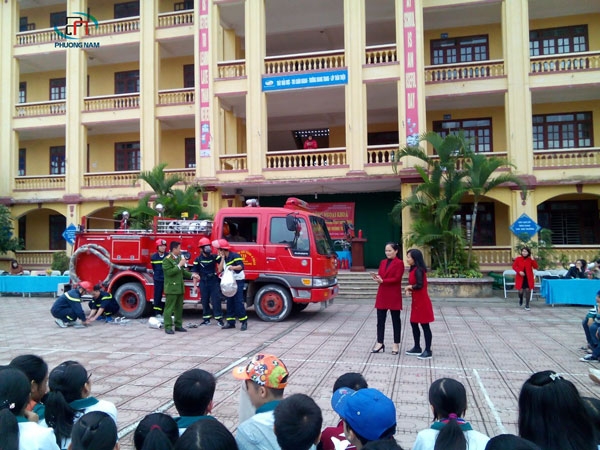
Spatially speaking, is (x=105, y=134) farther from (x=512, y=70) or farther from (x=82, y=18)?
(x=512, y=70)

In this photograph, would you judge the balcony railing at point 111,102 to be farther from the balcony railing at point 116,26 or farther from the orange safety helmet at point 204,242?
the orange safety helmet at point 204,242

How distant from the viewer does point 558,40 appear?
1777 centimetres

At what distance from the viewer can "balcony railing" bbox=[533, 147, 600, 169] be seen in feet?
53.0

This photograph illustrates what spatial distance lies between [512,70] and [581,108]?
366 cm

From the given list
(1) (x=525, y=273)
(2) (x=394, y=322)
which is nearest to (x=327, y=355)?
(2) (x=394, y=322)

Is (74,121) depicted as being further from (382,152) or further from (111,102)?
(382,152)

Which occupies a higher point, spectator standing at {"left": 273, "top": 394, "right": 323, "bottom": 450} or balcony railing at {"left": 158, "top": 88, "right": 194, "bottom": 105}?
Answer: balcony railing at {"left": 158, "top": 88, "right": 194, "bottom": 105}

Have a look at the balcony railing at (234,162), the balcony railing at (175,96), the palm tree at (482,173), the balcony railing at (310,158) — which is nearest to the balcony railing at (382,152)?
the balcony railing at (310,158)

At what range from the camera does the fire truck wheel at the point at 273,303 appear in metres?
10.2

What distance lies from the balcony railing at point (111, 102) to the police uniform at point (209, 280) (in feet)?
42.5

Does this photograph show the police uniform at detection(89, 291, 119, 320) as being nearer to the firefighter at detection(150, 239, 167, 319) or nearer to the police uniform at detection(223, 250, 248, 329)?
the firefighter at detection(150, 239, 167, 319)

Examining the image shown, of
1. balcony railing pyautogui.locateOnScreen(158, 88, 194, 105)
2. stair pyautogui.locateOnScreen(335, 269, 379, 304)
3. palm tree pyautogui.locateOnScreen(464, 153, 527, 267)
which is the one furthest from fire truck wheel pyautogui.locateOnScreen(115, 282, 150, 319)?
balcony railing pyautogui.locateOnScreen(158, 88, 194, 105)

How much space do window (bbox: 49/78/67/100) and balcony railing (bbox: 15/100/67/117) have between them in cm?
182

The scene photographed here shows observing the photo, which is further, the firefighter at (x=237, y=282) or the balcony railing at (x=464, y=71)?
the balcony railing at (x=464, y=71)
